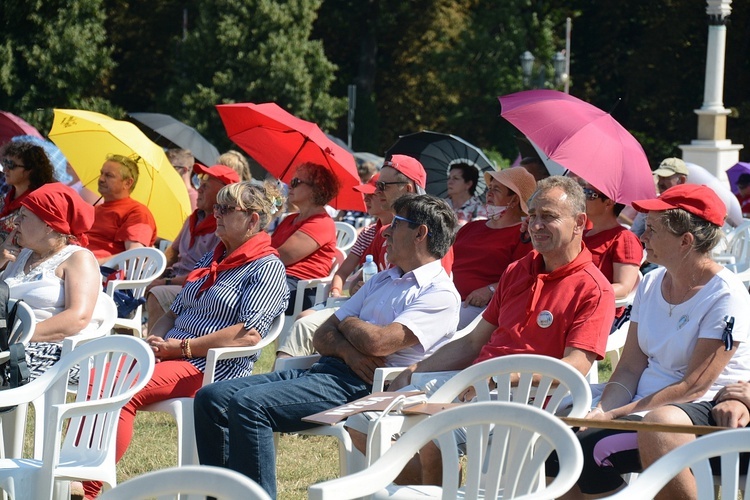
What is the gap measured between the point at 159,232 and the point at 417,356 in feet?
13.5

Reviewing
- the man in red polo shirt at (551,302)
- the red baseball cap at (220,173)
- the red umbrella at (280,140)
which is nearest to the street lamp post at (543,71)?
the red umbrella at (280,140)

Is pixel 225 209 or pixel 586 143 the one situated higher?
pixel 586 143

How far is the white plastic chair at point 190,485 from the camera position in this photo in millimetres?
2166

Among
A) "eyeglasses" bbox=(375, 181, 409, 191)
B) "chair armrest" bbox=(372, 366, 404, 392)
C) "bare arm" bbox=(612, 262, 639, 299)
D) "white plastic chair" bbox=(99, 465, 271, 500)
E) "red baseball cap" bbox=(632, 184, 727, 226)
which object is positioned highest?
"red baseball cap" bbox=(632, 184, 727, 226)

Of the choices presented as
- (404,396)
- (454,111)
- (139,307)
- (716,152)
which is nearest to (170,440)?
(139,307)

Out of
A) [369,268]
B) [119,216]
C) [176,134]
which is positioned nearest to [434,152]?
[119,216]

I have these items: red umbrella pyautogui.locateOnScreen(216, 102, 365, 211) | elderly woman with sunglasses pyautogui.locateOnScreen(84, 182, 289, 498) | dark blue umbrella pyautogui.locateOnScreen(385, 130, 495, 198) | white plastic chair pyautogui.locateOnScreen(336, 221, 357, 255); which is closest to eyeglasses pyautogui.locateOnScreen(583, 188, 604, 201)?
elderly woman with sunglasses pyautogui.locateOnScreen(84, 182, 289, 498)

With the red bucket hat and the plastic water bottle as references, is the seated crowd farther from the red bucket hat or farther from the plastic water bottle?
the plastic water bottle

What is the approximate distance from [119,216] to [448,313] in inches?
150

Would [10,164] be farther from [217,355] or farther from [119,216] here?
[217,355]

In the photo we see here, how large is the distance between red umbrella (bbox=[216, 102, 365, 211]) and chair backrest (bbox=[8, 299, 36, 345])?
3.01 m

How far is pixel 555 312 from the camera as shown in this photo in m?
4.21

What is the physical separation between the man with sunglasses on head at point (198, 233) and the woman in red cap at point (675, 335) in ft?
12.4

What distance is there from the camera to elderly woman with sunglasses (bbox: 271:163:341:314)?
23.3ft
